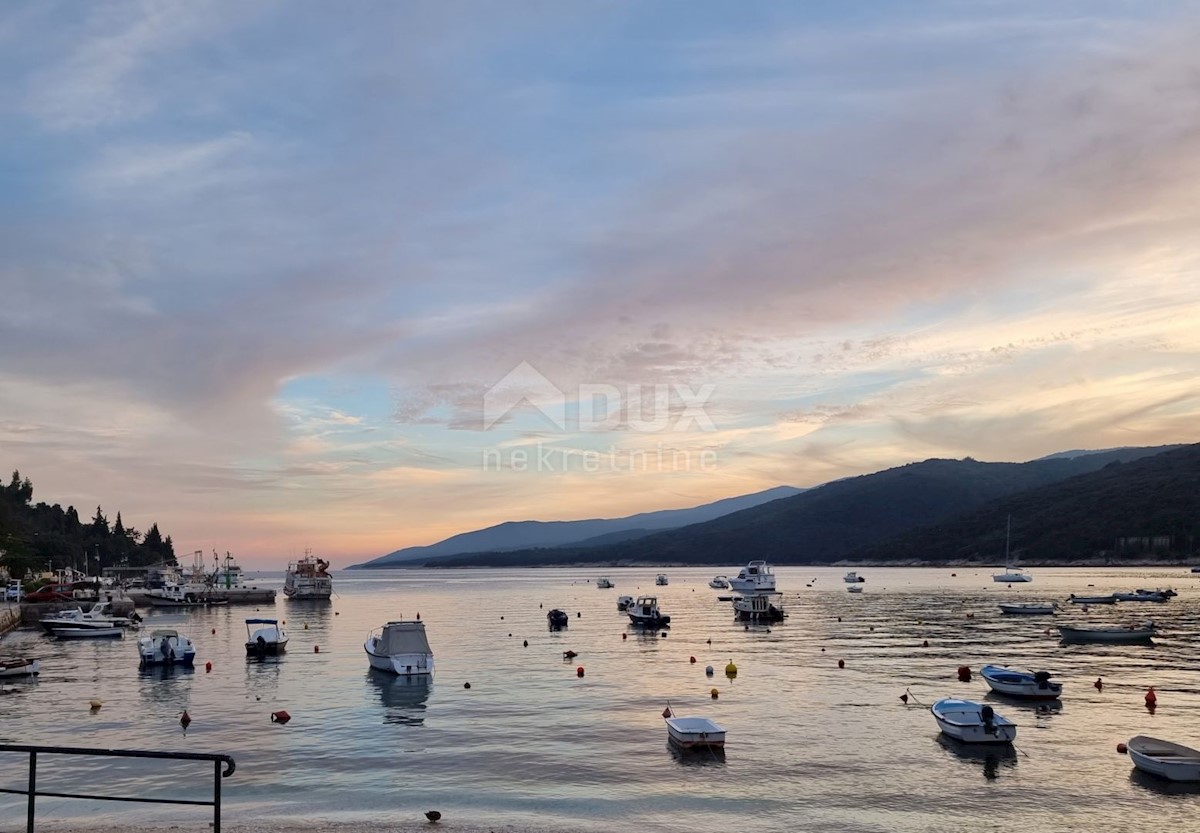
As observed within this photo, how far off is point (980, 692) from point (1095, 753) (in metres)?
15.0

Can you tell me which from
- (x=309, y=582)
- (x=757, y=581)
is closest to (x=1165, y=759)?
(x=757, y=581)

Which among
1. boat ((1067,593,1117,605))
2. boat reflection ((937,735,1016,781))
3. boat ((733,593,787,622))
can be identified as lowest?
boat ((1067,593,1117,605))

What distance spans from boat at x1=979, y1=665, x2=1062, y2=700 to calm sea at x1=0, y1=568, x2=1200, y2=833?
3.39 feet

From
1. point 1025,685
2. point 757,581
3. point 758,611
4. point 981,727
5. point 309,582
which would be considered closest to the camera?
point 981,727

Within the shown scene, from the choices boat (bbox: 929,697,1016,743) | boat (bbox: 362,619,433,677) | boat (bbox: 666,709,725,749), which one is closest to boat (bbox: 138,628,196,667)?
boat (bbox: 362,619,433,677)

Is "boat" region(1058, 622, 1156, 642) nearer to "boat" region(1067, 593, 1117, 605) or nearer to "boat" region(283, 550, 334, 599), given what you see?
"boat" region(1067, 593, 1117, 605)

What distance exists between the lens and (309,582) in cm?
18525

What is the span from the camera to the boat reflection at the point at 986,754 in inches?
1302

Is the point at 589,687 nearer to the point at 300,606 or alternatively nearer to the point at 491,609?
the point at 491,609

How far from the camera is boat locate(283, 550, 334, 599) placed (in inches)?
7239

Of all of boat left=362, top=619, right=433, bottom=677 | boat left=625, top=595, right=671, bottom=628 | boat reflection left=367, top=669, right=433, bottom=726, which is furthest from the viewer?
boat left=625, top=595, right=671, bottom=628

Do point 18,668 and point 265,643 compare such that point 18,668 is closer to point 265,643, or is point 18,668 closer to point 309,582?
point 265,643

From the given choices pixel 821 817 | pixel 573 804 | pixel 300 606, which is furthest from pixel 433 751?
pixel 300 606

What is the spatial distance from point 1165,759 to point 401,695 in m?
37.7
